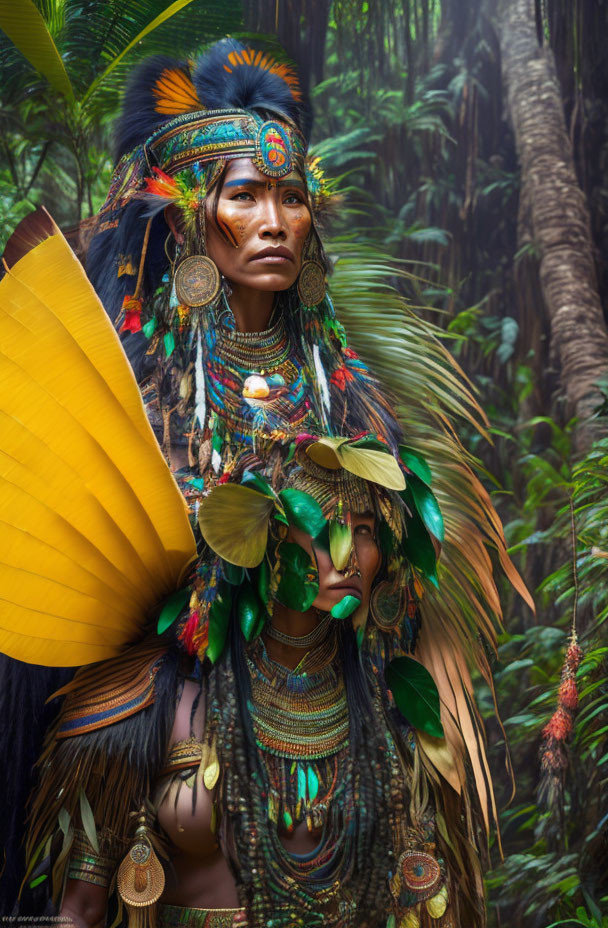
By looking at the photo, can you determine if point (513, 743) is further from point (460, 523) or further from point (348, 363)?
point (348, 363)

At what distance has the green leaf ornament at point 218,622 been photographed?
195 cm

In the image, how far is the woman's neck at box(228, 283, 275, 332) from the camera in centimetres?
215

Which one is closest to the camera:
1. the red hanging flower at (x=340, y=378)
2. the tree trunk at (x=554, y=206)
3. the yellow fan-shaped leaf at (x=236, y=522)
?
the yellow fan-shaped leaf at (x=236, y=522)

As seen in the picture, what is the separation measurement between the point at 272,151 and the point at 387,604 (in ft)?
2.66

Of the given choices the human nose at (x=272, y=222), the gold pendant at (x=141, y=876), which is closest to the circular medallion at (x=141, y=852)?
the gold pendant at (x=141, y=876)

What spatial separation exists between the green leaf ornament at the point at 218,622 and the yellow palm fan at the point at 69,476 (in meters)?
0.08

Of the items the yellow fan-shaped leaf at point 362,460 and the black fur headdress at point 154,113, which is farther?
the black fur headdress at point 154,113

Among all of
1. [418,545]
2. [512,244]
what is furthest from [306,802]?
[512,244]

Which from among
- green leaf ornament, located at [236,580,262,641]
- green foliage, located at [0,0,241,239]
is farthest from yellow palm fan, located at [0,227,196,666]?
green foliage, located at [0,0,241,239]

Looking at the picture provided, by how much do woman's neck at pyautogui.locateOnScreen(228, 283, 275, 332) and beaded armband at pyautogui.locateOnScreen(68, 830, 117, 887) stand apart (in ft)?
2.95

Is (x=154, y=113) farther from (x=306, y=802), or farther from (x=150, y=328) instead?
(x=306, y=802)

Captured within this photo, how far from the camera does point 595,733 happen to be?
8.76ft

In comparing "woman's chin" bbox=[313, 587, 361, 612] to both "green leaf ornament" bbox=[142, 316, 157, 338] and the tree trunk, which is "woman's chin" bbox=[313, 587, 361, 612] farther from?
the tree trunk

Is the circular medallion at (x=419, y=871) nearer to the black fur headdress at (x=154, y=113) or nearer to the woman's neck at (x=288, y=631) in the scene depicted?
the woman's neck at (x=288, y=631)
